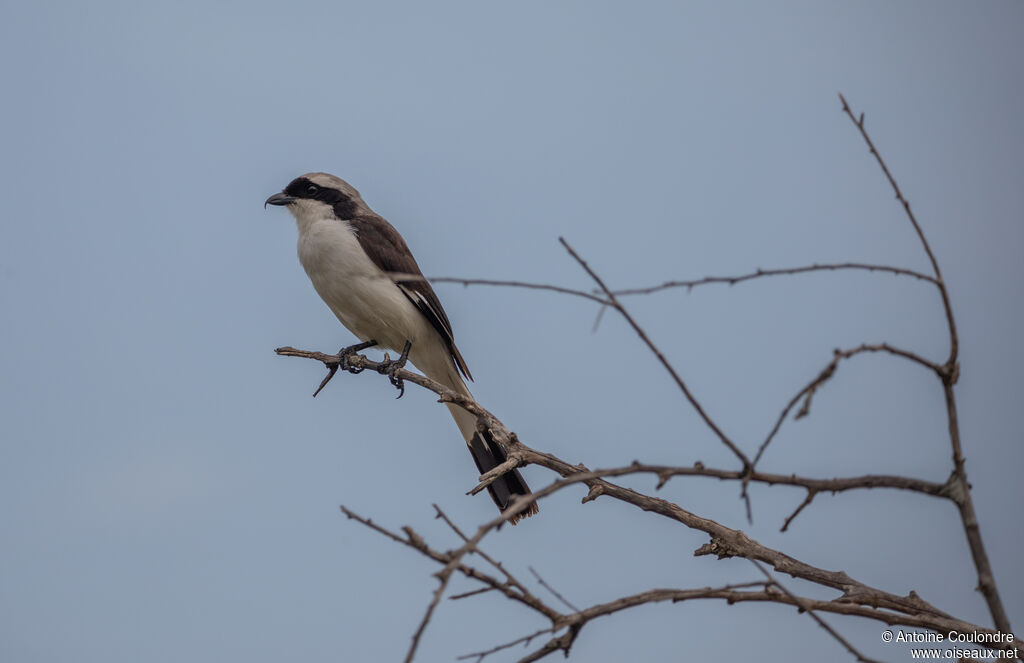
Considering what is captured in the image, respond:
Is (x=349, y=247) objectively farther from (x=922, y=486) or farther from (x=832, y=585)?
(x=922, y=486)

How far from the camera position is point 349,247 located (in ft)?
20.2

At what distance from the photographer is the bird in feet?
19.9

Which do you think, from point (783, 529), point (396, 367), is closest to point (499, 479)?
point (396, 367)

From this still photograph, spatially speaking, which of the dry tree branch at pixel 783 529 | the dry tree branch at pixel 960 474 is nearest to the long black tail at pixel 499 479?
the dry tree branch at pixel 783 529

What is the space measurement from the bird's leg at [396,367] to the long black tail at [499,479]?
0.56 m

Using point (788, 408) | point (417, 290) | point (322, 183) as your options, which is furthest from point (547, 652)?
point (322, 183)

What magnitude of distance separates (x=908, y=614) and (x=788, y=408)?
154 cm

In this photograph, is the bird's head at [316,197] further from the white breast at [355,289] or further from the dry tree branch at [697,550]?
the dry tree branch at [697,550]

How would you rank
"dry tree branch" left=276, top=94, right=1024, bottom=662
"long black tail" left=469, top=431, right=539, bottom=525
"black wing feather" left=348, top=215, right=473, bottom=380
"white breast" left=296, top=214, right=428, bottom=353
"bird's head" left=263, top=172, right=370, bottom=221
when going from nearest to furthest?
"dry tree branch" left=276, top=94, right=1024, bottom=662, "long black tail" left=469, top=431, right=539, bottom=525, "white breast" left=296, top=214, right=428, bottom=353, "black wing feather" left=348, top=215, right=473, bottom=380, "bird's head" left=263, top=172, right=370, bottom=221

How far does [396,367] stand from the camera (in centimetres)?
598

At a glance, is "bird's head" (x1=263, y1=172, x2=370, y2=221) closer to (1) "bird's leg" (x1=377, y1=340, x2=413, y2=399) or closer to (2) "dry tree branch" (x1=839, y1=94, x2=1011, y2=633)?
(1) "bird's leg" (x1=377, y1=340, x2=413, y2=399)

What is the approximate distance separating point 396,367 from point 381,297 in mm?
440

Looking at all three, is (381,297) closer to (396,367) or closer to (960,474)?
(396,367)

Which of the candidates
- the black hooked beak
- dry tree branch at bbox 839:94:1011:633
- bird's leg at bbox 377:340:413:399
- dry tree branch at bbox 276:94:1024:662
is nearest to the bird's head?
the black hooked beak
